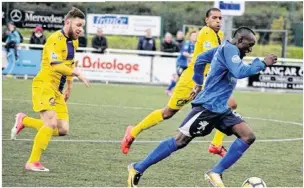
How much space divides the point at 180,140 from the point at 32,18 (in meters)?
23.2

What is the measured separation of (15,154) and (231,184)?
10.0 feet

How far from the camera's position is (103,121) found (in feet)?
53.4

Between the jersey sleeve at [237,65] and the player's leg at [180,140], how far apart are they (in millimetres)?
593

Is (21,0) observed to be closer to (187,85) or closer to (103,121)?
(103,121)

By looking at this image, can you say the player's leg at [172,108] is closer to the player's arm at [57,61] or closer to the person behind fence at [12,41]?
the player's arm at [57,61]

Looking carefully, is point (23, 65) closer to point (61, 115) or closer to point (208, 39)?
point (208, 39)

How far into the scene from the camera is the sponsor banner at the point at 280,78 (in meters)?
27.0

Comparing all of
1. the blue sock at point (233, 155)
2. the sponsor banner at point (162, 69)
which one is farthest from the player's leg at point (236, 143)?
the sponsor banner at point (162, 69)

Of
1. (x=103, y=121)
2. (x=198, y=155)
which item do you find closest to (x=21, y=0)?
(x=103, y=121)

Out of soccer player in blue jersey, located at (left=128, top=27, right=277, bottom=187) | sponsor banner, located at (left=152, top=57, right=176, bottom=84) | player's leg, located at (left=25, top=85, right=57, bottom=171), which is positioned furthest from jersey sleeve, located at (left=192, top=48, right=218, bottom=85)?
sponsor banner, located at (left=152, top=57, right=176, bottom=84)

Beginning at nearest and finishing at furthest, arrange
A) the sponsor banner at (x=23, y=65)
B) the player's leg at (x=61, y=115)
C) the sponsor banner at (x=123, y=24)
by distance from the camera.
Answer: the player's leg at (x=61, y=115) → the sponsor banner at (x=23, y=65) → the sponsor banner at (x=123, y=24)

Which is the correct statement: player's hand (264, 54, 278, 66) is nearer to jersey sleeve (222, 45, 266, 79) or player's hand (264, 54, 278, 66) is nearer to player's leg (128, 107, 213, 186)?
jersey sleeve (222, 45, 266, 79)

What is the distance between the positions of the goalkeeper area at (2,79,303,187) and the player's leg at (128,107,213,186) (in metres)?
0.33

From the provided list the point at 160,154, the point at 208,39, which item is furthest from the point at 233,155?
the point at 208,39
